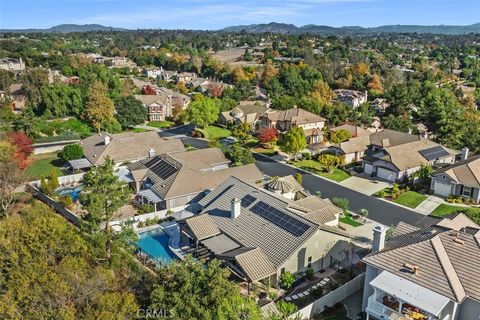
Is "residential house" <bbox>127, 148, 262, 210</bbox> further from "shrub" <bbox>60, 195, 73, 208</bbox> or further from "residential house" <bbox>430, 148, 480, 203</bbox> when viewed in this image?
"residential house" <bbox>430, 148, 480, 203</bbox>

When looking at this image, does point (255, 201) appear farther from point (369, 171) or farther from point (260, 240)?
point (369, 171)

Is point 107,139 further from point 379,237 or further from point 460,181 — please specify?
point 460,181

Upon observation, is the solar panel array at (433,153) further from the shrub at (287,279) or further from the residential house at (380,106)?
the residential house at (380,106)

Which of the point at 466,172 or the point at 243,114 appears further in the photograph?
the point at 243,114

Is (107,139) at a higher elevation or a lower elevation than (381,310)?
higher

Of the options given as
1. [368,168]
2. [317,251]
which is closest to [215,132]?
[368,168]

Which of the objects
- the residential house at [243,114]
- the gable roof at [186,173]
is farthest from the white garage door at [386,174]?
the residential house at [243,114]
